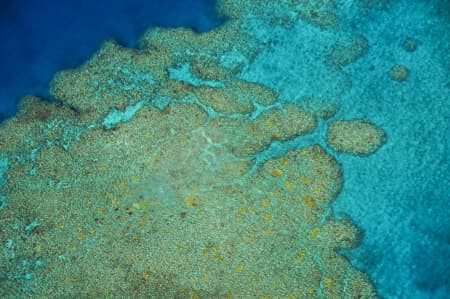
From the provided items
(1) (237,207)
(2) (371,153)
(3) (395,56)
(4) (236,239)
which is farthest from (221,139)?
(3) (395,56)

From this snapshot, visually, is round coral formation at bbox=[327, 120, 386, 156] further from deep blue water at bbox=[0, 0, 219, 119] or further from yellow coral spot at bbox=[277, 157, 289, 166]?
deep blue water at bbox=[0, 0, 219, 119]

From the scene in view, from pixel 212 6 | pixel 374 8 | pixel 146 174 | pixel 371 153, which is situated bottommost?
pixel 371 153

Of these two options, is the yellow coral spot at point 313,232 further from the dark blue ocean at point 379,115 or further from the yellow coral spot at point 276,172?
the yellow coral spot at point 276,172

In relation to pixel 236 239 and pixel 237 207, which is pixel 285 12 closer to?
pixel 237 207

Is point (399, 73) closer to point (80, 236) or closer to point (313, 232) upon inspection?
point (313, 232)

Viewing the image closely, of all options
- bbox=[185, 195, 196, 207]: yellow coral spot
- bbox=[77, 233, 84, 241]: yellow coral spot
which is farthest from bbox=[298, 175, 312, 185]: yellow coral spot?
→ bbox=[77, 233, 84, 241]: yellow coral spot

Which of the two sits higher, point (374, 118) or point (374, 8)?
point (374, 8)

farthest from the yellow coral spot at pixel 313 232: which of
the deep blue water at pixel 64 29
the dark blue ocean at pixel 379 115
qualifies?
the deep blue water at pixel 64 29
